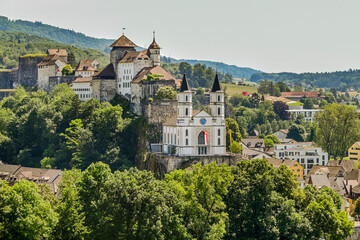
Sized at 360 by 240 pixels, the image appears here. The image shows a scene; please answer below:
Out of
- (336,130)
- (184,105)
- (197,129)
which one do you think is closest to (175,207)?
(197,129)

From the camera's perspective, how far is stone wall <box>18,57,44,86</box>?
15400 cm

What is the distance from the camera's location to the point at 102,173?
7588 centimetres

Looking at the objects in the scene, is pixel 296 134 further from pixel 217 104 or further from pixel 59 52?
pixel 217 104

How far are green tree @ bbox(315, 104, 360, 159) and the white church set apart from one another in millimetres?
45446

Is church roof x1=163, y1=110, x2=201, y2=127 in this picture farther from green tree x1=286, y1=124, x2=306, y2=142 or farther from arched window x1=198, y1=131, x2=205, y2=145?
green tree x1=286, y1=124, x2=306, y2=142

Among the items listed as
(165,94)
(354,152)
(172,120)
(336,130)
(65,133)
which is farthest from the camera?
(354,152)

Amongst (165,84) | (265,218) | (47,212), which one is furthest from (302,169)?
(47,212)

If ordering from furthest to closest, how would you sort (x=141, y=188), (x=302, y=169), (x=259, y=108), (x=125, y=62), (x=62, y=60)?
(x=259, y=108) → (x=62, y=60) → (x=302, y=169) → (x=125, y=62) → (x=141, y=188)

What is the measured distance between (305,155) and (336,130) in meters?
8.01

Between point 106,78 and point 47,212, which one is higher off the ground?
point 106,78

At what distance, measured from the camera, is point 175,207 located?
242 feet

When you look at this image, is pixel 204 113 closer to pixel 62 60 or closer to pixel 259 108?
pixel 62 60

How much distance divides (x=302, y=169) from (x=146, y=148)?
101 ft

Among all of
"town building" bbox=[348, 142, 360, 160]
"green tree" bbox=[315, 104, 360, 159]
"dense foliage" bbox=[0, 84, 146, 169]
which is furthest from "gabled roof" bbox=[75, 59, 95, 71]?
"town building" bbox=[348, 142, 360, 160]
